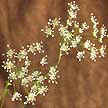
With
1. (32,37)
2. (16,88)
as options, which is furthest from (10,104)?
(32,37)

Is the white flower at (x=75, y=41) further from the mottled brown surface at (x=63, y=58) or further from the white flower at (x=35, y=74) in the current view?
the mottled brown surface at (x=63, y=58)

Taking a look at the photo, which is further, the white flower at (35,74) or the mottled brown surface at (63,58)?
the mottled brown surface at (63,58)

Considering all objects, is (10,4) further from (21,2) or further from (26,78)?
(26,78)

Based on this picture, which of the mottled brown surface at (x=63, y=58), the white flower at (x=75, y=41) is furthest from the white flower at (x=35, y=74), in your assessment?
the mottled brown surface at (x=63, y=58)

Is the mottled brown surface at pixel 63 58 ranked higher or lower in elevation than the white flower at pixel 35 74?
higher

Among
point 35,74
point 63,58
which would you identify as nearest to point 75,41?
point 35,74

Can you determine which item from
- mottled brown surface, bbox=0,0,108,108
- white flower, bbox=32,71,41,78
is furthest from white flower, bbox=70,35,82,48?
mottled brown surface, bbox=0,0,108,108

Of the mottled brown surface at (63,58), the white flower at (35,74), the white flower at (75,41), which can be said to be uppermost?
the mottled brown surface at (63,58)

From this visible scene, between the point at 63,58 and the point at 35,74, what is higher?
the point at 63,58

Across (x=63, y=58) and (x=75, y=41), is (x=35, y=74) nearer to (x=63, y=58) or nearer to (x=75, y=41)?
(x=75, y=41)
